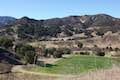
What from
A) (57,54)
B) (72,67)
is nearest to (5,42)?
(57,54)

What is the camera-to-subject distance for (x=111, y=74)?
11.9 meters

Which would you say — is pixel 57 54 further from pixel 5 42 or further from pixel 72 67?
pixel 72 67

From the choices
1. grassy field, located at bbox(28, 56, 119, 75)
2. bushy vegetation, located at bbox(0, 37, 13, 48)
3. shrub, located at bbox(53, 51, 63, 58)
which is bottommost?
grassy field, located at bbox(28, 56, 119, 75)

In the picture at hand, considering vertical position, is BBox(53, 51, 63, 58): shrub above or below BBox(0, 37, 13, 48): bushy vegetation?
below

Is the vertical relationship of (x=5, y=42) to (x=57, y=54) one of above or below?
above

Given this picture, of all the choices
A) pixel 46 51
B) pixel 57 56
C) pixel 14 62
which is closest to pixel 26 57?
pixel 14 62

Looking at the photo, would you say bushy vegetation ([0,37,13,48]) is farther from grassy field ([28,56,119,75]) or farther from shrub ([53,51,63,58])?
grassy field ([28,56,119,75])

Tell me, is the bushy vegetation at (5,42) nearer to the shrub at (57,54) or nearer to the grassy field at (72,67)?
the shrub at (57,54)

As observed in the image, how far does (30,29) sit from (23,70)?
134039mm

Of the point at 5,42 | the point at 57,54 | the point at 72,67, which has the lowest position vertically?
the point at 72,67

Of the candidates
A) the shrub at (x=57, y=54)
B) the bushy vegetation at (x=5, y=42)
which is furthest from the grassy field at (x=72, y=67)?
the bushy vegetation at (x=5, y=42)

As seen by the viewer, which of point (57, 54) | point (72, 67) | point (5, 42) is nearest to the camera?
point (72, 67)

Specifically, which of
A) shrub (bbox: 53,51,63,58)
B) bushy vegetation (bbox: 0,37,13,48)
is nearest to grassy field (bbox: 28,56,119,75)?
shrub (bbox: 53,51,63,58)

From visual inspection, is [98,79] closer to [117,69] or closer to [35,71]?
[117,69]
